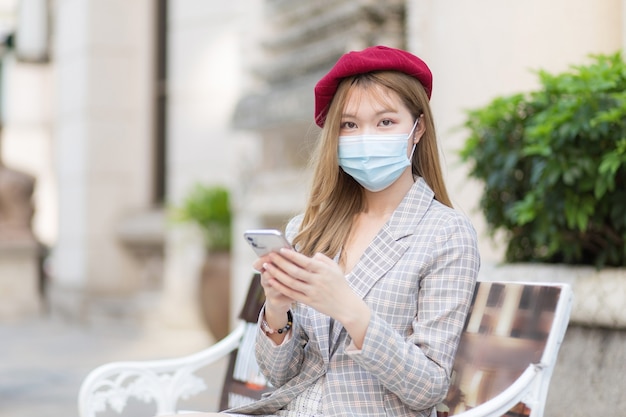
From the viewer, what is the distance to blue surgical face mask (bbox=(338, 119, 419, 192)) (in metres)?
2.23

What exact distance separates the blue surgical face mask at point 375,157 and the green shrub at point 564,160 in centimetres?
111

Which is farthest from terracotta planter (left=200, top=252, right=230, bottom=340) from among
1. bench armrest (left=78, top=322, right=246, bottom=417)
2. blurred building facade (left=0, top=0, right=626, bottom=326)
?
bench armrest (left=78, top=322, right=246, bottom=417)

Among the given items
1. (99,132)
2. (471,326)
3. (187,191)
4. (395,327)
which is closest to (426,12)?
(471,326)

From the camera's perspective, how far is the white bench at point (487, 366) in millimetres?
2322

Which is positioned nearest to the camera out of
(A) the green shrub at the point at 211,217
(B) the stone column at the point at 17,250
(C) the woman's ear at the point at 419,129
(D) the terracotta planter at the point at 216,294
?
(C) the woman's ear at the point at 419,129

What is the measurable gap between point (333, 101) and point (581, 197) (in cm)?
142

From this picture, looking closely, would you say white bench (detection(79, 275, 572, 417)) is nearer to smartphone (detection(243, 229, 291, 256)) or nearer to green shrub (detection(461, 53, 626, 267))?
smartphone (detection(243, 229, 291, 256))

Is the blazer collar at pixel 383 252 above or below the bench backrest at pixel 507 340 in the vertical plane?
above

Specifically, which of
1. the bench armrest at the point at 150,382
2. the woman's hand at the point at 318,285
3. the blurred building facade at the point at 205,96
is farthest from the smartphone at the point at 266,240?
the blurred building facade at the point at 205,96

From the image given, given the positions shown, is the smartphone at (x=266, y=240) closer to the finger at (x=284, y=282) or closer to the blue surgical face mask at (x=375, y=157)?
the finger at (x=284, y=282)

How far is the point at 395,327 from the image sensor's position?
216cm

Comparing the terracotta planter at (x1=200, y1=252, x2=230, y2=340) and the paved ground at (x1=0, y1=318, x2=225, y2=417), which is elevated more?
the terracotta planter at (x1=200, y1=252, x2=230, y2=340)

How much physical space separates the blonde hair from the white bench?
36 centimetres

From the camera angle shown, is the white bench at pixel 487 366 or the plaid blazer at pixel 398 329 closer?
the plaid blazer at pixel 398 329
